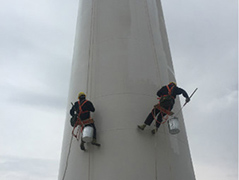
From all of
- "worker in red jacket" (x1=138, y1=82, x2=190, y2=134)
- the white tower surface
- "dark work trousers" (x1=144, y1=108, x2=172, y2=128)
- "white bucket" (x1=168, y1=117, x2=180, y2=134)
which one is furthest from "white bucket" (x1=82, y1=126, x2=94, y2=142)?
"white bucket" (x1=168, y1=117, x2=180, y2=134)

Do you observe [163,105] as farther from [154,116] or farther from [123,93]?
[123,93]

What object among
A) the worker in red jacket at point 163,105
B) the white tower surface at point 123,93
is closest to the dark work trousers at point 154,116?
the worker in red jacket at point 163,105

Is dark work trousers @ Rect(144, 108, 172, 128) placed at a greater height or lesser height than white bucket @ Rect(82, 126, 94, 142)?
greater

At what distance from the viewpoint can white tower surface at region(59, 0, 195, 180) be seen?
636cm

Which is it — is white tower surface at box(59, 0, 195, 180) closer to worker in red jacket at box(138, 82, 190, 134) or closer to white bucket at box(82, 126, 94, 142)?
worker in red jacket at box(138, 82, 190, 134)

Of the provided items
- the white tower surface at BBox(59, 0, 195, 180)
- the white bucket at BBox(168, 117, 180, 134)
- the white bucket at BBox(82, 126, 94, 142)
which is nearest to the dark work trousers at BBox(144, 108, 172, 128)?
the white tower surface at BBox(59, 0, 195, 180)

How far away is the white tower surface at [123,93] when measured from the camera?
6363mm

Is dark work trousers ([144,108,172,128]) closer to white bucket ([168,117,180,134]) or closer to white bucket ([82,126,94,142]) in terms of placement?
white bucket ([168,117,180,134])

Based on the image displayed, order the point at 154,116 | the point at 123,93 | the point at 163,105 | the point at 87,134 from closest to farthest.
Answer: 1. the point at 87,134
2. the point at 154,116
3. the point at 163,105
4. the point at 123,93

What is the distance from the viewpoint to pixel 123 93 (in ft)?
24.3

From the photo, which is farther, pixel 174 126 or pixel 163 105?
pixel 163 105

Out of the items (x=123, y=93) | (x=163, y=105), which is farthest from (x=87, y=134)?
(x=163, y=105)

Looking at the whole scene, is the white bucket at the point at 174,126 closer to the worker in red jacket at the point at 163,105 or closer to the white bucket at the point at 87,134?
the worker in red jacket at the point at 163,105

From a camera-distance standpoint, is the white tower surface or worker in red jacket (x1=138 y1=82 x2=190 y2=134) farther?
worker in red jacket (x1=138 y1=82 x2=190 y2=134)
